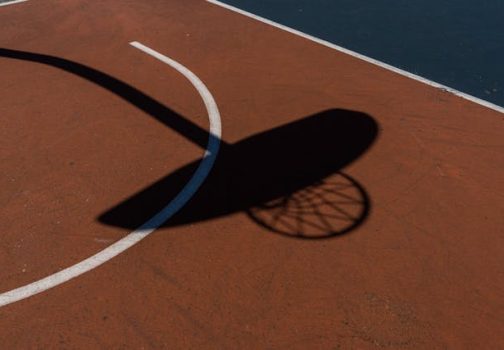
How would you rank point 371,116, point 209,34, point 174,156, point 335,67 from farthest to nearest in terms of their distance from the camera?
point 209,34 < point 335,67 < point 371,116 < point 174,156

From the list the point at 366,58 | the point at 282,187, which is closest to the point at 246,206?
the point at 282,187

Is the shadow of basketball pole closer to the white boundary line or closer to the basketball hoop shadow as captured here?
the basketball hoop shadow

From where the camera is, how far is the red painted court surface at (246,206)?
5465mm

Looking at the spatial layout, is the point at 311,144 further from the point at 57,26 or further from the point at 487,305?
the point at 57,26

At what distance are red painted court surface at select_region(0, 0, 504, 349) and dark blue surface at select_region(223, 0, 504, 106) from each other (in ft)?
3.45

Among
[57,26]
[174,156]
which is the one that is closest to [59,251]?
[174,156]

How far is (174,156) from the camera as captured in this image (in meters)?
8.01

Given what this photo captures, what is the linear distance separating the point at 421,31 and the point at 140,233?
1021cm

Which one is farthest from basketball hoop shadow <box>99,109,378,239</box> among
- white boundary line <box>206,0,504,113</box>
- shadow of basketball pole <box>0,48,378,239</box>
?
white boundary line <box>206,0,504,113</box>

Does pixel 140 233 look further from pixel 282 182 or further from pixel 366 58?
pixel 366 58

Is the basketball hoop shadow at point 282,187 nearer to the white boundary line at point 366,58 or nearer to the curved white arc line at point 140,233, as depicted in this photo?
the curved white arc line at point 140,233

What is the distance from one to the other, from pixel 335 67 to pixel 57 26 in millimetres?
8243

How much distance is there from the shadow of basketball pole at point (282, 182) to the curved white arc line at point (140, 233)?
4.6 inches

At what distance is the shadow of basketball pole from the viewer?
6824mm
